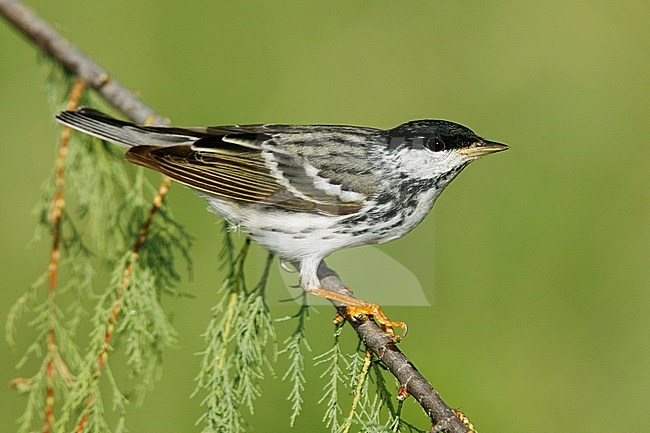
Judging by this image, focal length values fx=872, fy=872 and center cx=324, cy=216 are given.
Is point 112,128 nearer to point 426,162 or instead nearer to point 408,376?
point 426,162

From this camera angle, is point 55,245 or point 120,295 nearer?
point 120,295

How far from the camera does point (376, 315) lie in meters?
3.01

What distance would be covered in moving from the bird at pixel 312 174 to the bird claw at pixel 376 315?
17mm

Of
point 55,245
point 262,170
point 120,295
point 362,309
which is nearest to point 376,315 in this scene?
point 362,309

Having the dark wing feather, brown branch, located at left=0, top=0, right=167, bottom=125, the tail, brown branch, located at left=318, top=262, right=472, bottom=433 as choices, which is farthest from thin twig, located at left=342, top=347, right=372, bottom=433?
brown branch, located at left=0, top=0, right=167, bottom=125

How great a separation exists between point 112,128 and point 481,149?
53.5 inches

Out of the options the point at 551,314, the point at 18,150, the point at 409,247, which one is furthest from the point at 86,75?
the point at 551,314

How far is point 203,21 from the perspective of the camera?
257 inches

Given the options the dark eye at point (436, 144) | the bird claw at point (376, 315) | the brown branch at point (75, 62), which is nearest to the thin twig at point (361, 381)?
the bird claw at point (376, 315)

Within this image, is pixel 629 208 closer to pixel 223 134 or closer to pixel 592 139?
pixel 592 139

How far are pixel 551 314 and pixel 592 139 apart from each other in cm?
158

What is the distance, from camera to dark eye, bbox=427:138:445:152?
3.13 metres

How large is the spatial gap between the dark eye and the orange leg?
0.61m

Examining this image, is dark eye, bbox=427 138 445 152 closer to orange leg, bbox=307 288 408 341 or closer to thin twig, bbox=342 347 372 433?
orange leg, bbox=307 288 408 341
